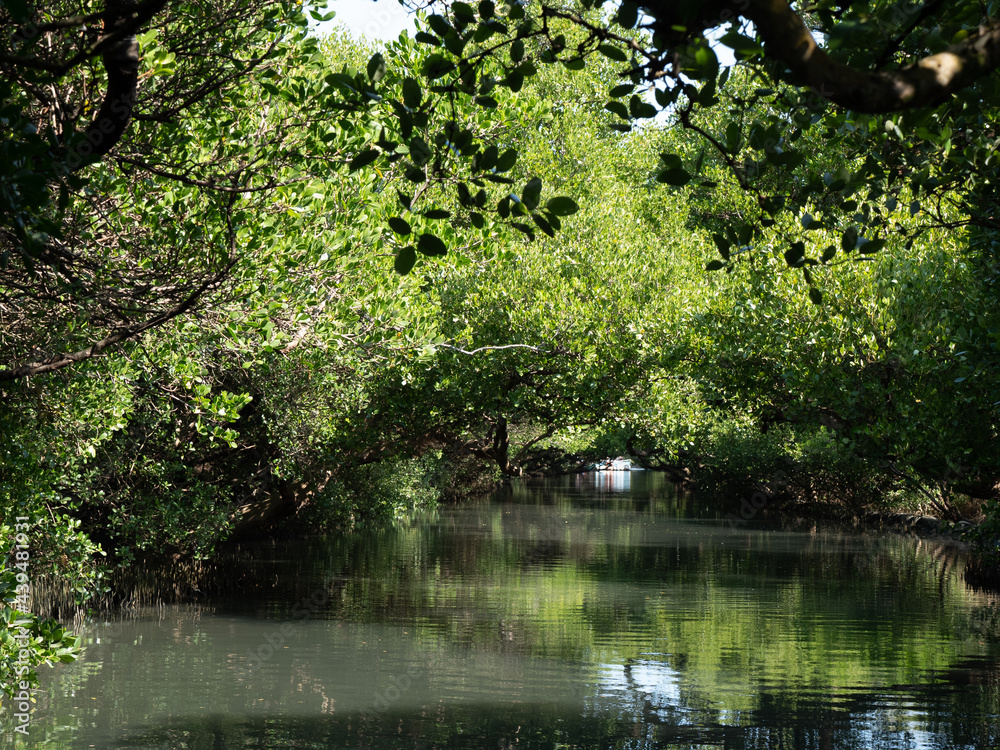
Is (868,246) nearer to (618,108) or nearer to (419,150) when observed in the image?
(618,108)

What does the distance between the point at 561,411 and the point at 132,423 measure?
30.5ft

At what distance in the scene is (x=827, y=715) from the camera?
38.7 ft

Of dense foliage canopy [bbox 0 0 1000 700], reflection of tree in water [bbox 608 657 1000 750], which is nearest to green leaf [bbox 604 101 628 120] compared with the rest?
dense foliage canopy [bbox 0 0 1000 700]

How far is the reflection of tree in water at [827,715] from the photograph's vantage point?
10828mm

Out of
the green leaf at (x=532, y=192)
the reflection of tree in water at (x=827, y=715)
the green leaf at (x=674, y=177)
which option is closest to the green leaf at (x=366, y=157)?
the green leaf at (x=532, y=192)

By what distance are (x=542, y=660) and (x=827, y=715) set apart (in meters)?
4.40

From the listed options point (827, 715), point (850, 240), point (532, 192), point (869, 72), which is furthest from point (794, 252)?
point (827, 715)

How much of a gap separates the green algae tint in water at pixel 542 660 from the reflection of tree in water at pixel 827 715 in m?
0.04

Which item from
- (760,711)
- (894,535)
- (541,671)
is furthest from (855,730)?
(894,535)

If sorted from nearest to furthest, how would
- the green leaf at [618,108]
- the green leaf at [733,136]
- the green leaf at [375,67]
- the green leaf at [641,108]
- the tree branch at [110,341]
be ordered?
the green leaf at [375,67] < the green leaf at [733,136] < the green leaf at [641,108] < the green leaf at [618,108] < the tree branch at [110,341]

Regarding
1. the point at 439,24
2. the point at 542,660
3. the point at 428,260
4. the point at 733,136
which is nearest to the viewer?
the point at 439,24

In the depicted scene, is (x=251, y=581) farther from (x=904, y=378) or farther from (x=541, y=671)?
(x=904, y=378)

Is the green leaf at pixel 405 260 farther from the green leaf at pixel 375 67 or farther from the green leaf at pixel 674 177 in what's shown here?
the green leaf at pixel 674 177

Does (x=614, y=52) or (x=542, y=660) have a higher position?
(x=614, y=52)
